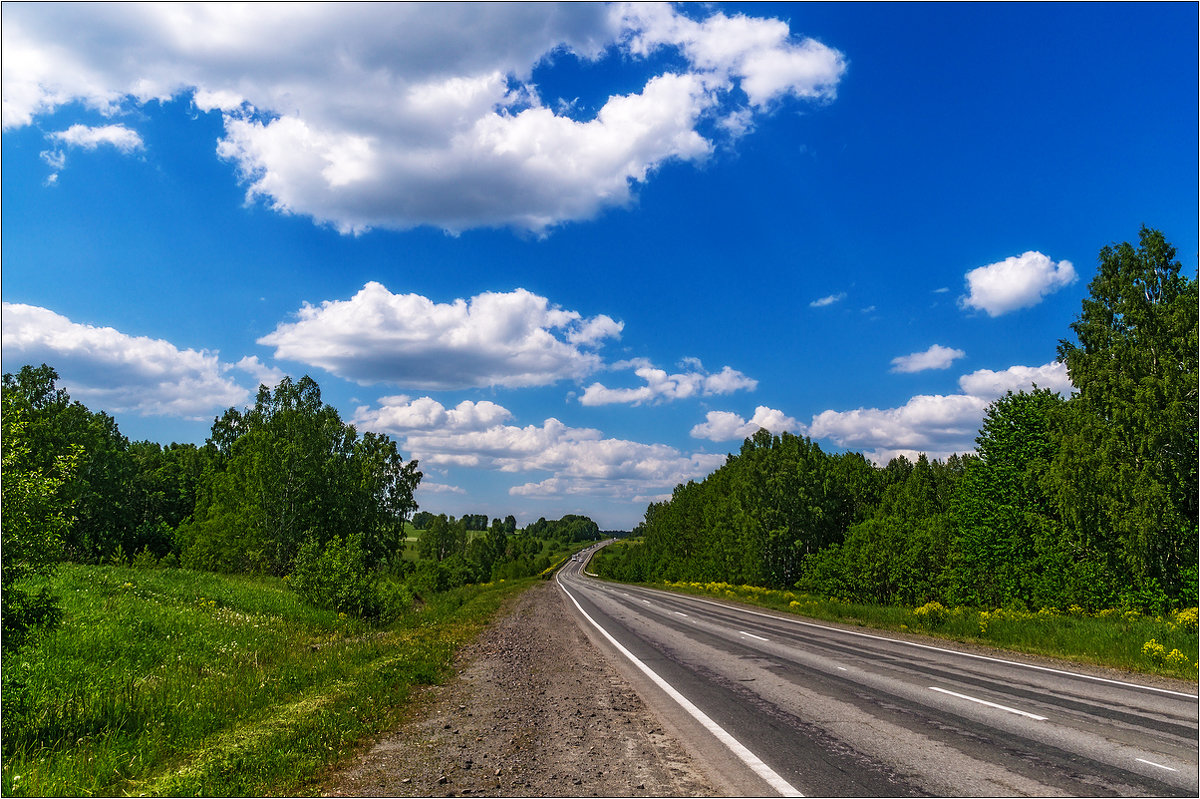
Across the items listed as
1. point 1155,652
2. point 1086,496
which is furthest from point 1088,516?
point 1155,652

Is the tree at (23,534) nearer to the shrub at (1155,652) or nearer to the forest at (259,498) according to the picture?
the forest at (259,498)

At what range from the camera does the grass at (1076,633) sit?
44.1 feet

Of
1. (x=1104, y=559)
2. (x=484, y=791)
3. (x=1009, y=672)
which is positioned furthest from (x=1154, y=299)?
(x=484, y=791)

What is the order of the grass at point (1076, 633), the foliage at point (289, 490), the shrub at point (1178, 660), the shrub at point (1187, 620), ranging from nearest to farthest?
the shrub at point (1178, 660) < the grass at point (1076, 633) < the shrub at point (1187, 620) < the foliage at point (289, 490)

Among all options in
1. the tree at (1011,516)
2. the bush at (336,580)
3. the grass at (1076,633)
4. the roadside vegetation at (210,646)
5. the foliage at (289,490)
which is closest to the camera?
the roadside vegetation at (210,646)

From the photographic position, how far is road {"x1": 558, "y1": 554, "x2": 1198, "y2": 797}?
Result: 5.88 m

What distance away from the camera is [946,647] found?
679 inches

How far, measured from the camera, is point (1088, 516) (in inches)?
930

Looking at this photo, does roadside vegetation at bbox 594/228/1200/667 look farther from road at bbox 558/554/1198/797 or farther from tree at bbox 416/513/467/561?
tree at bbox 416/513/467/561

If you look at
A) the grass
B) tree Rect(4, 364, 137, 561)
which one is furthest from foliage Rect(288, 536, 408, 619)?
tree Rect(4, 364, 137, 561)

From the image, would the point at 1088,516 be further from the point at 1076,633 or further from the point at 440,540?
the point at 440,540

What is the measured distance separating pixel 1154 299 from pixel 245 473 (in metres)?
50.0

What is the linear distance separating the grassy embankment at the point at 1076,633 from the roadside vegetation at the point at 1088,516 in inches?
2.6

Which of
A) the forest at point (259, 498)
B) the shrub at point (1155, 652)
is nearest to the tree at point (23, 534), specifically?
the forest at point (259, 498)
